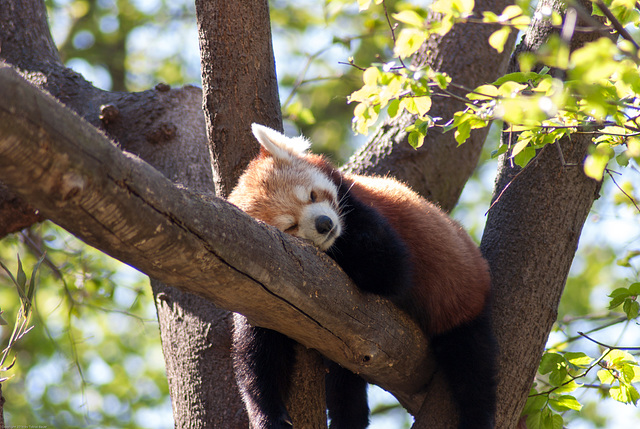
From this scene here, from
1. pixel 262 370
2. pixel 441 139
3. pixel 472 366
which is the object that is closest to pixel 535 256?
pixel 472 366

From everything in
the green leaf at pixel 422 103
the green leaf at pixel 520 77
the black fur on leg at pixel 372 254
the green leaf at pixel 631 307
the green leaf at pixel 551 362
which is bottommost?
the green leaf at pixel 551 362

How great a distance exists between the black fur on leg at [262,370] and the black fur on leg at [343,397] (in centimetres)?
68

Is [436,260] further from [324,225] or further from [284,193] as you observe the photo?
[284,193]

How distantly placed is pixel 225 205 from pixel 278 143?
1281mm

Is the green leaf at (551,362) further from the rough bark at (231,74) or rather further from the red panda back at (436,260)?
the rough bark at (231,74)

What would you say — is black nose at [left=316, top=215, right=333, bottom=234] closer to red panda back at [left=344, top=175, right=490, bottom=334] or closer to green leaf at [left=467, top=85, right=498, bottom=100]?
red panda back at [left=344, top=175, right=490, bottom=334]

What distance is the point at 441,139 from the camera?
3691mm

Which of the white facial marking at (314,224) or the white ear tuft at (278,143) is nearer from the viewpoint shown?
the white facial marking at (314,224)

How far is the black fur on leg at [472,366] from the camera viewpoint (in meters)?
2.60

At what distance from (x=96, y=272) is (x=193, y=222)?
336 centimetres

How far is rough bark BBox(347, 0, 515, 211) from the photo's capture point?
363 centimetres

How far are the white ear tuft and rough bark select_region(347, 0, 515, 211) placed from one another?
588 mm

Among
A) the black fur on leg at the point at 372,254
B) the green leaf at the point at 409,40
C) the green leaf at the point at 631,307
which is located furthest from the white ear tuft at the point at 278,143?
the green leaf at the point at 631,307

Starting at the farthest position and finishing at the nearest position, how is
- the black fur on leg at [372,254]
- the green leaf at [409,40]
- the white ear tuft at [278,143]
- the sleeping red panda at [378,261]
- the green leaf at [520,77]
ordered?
the white ear tuft at [278,143], the sleeping red panda at [378,261], the black fur on leg at [372,254], the green leaf at [520,77], the green leaf at [409,40]
